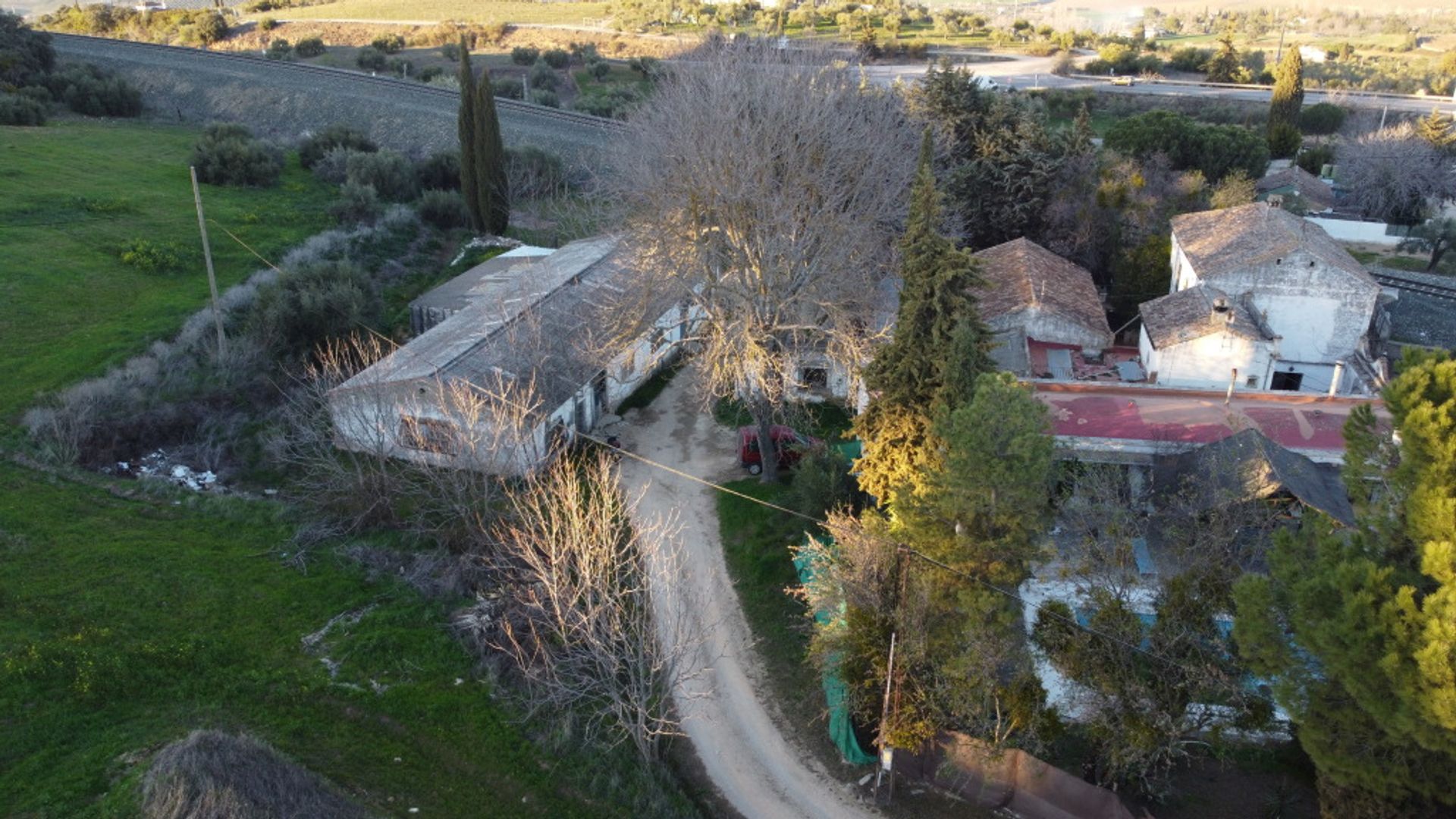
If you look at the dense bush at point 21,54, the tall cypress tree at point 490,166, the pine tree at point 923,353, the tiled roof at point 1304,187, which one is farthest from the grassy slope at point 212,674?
the dense bush at point 21,54

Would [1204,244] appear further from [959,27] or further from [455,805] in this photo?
[959,27]

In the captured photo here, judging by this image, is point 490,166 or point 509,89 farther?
point 509,89

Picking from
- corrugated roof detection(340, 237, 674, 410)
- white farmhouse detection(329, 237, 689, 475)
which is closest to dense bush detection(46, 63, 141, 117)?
white farmhouse detection(329, 237, 689, 475)

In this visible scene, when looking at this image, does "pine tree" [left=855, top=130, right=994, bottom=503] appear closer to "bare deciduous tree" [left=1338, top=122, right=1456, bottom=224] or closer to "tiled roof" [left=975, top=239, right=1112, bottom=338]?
"tiled roof" [left=975, top=239, right=1112, bottom=338]

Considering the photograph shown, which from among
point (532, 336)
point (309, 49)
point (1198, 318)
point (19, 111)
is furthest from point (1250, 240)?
point (309, 49)

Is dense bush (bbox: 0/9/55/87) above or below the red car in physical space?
above

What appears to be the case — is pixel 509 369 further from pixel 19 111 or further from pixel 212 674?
pixel 19 111
